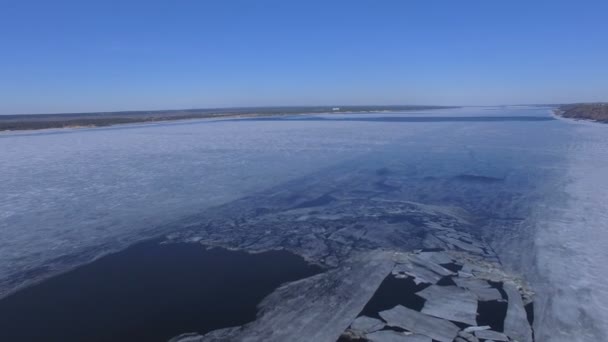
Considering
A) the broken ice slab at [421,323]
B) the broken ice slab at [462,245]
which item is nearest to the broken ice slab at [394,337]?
the broken ice slab at [421,323]

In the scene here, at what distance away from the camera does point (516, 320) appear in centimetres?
406

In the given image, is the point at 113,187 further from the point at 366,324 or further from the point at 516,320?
the point at 516,320

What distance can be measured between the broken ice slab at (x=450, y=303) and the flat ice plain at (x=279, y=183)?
2.02 ft

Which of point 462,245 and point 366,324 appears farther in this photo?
point 462,245

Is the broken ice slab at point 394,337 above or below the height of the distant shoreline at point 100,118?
below

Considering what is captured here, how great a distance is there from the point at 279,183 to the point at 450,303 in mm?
6756

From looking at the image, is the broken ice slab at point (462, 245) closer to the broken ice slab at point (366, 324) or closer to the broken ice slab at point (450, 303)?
the broken ice slab at point (450, 303)

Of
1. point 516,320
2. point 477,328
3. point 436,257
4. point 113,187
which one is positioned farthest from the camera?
point 113,187

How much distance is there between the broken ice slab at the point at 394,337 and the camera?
374cm

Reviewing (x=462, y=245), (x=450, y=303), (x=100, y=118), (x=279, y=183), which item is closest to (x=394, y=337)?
(x=450, y=303)

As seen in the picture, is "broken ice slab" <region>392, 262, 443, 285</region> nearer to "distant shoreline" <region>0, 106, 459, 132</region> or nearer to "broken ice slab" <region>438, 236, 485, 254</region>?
"broken ice slab" <region>438, 236, 485, 254</region>

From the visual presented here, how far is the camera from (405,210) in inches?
320

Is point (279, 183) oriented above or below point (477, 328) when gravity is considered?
above

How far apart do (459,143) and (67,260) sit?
17775mm
